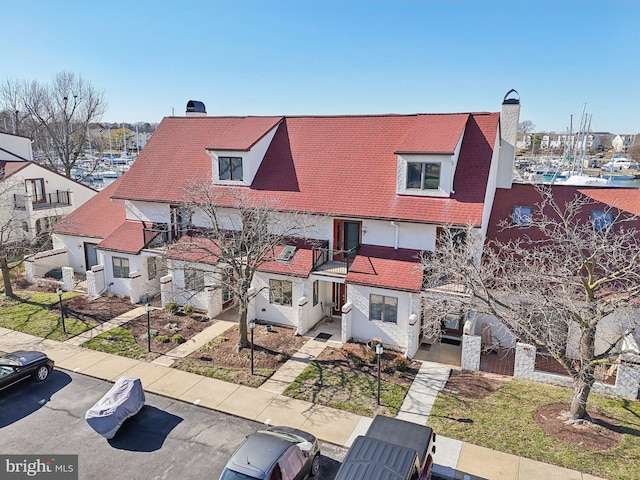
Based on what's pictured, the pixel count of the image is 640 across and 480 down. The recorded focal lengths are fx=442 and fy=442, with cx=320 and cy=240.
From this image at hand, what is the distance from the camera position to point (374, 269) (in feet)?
62.0

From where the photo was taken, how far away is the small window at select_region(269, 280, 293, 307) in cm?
2048

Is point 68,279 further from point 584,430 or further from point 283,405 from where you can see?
point 584,430

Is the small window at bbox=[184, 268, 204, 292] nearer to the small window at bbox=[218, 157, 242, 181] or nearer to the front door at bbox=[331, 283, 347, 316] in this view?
the small window at bbox=[218, 157, 242, 181]

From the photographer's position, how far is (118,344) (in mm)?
18781

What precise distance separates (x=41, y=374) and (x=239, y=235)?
921 centimetres

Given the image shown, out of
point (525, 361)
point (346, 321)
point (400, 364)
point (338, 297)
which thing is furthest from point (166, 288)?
point (525, 361)

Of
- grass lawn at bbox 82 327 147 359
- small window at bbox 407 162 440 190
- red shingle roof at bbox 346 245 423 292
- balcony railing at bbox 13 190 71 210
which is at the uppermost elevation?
small window at bbox 407 162 440 190

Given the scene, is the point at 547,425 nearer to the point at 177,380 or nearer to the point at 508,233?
the point at 508,233

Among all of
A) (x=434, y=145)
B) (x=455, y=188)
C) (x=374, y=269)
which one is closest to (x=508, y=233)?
(x=455, y=188)

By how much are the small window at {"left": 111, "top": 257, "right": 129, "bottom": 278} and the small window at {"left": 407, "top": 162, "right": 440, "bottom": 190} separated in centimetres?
1550

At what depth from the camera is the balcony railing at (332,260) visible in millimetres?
19891

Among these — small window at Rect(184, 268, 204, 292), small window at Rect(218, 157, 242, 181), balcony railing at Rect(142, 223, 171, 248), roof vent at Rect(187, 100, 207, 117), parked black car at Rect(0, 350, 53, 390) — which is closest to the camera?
parked black car at Rect(0, 350, 53, 390)

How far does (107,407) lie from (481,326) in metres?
14.4

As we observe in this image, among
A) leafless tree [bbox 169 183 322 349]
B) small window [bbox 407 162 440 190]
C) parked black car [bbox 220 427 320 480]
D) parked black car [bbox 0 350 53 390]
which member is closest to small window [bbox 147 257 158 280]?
leafless tree [bbox 169 183 322 349]
